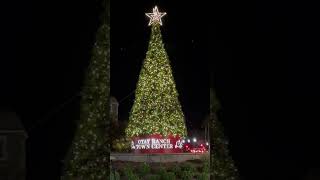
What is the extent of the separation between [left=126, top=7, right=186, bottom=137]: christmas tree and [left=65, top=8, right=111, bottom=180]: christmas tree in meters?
14.4

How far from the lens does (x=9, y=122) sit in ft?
66.9

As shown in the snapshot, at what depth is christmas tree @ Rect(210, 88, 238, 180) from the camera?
16.4m

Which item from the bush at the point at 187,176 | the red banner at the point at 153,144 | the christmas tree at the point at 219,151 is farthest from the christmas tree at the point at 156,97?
the christmas tree at the point at 219,151

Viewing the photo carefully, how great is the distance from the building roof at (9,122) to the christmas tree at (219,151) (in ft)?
22.9

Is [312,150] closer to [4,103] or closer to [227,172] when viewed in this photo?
[227,172]

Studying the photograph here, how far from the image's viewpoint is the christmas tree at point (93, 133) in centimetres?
1648

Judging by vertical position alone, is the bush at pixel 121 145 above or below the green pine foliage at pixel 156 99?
below

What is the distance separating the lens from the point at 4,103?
64.4ft

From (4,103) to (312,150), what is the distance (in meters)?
9.91

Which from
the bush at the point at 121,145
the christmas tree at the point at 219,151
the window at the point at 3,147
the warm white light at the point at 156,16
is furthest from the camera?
the bush at the point at 121,145

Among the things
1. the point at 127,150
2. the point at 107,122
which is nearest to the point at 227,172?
the point at 107,122

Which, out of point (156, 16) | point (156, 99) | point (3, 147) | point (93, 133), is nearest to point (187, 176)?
point (93, 133)

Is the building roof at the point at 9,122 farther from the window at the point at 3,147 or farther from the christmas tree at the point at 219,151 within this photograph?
the christmas tree at the point at 219,151

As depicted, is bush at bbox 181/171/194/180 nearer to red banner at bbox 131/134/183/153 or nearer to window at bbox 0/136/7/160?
window at bbox 0/136/7/160
